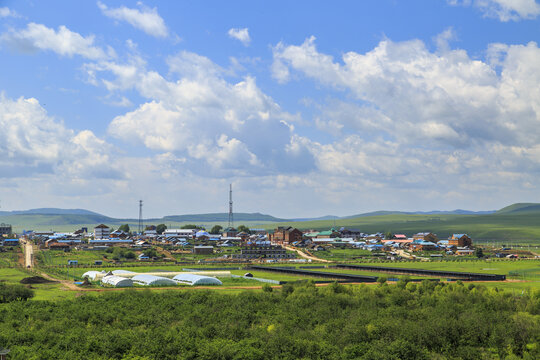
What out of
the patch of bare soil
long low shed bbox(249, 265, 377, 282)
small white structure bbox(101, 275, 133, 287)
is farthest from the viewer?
long low shed bbox(249, 265, 377, 282)

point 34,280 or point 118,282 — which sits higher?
point 34,280

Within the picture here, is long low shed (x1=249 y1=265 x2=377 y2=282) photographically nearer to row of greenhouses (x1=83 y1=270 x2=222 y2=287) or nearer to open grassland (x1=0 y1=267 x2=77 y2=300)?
row of greenhouses (x1=83 y1=270 x2=222 y2=287)

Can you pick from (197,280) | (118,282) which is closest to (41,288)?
(118,282)

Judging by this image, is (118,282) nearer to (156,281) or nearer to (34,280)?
(156,281)

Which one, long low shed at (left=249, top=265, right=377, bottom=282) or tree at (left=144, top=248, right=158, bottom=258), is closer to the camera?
long low shed at (left=249, top=265, right=377, bottom=282)

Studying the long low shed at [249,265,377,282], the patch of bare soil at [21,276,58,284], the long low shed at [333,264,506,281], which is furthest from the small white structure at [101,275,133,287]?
the long low shed at [333,264,506,281]

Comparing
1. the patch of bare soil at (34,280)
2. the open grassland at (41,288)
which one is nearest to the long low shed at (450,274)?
the open grassland at (41,288)

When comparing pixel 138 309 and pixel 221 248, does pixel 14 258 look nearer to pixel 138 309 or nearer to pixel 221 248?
pixel 221 248

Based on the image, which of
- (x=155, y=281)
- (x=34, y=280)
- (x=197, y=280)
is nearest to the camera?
(x=155, y=281)

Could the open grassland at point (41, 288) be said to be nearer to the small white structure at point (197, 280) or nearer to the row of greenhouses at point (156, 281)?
the row of greenhouses at point (156, 281)
